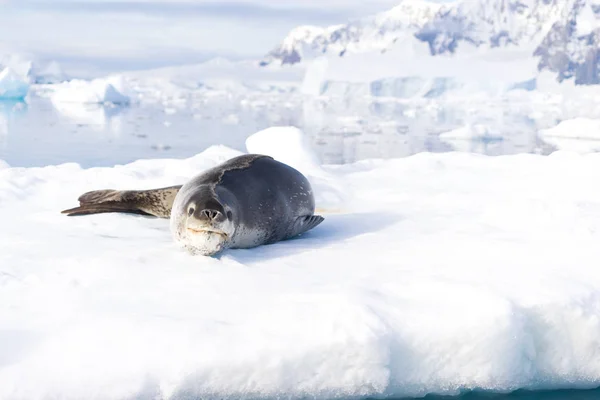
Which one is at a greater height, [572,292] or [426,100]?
[572,292]

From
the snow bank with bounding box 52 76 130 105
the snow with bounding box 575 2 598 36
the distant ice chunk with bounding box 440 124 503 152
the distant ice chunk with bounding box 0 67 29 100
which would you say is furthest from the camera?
the snow with bounding box 575 2 598 36

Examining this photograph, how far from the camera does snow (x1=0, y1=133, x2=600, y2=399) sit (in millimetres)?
2131

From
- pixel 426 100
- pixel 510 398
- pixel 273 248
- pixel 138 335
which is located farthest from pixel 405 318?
pixel 426 100

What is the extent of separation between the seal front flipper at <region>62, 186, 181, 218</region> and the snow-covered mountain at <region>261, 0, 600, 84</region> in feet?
289

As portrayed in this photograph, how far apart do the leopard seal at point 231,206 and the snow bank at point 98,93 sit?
99.0ft

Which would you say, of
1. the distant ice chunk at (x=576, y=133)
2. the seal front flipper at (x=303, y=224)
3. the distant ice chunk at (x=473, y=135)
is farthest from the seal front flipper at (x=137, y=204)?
the distant ice chunk at (x=576, y=133)

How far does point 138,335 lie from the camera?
2211 millimetres

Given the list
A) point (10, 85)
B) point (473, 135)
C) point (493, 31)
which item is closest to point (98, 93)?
point (10, 85)

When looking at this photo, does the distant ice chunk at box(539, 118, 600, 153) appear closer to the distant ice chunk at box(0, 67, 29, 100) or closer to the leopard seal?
the leopard seal

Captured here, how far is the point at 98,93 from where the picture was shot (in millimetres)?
33125

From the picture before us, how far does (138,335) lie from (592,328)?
146 centimetres

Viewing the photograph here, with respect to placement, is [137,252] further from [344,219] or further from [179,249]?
[344,219]

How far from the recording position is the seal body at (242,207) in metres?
3.05

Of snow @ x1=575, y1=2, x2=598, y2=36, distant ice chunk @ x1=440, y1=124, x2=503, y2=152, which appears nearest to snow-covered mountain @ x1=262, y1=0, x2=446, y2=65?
snow @ x1=575, y1=2, x2=598, y2=36
